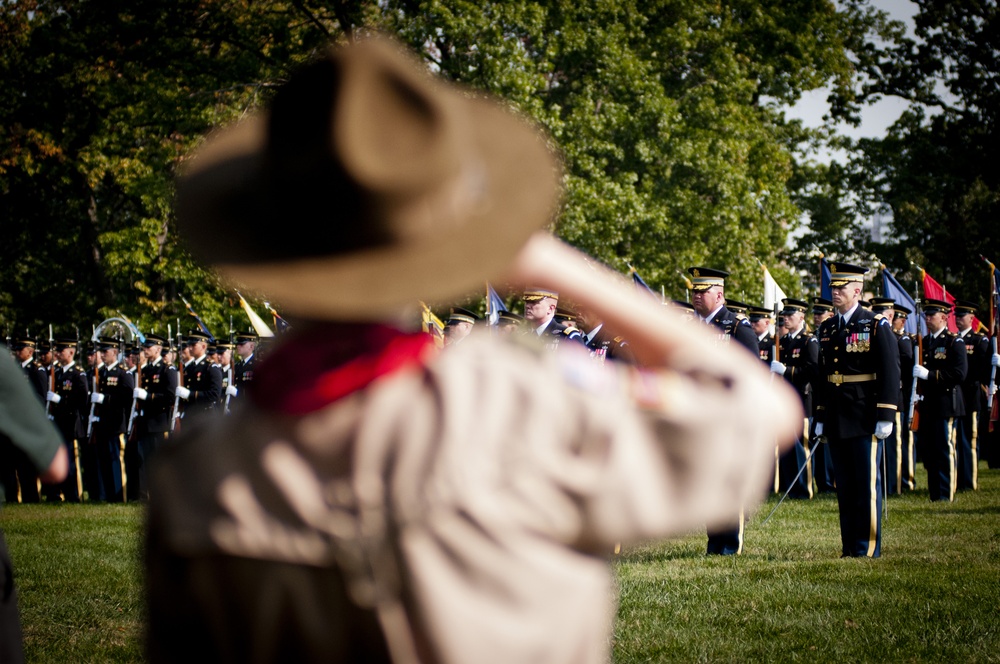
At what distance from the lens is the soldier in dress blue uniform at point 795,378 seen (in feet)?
51.1

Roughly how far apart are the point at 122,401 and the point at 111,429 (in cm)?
52

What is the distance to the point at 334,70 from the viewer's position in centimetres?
159

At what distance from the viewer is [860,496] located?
930cm

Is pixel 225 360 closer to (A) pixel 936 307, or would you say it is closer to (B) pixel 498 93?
(B) pixel 498 93

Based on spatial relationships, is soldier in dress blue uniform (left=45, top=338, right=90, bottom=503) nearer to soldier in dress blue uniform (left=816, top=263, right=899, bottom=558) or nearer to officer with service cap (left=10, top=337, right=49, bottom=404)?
A: officer with service cap (left=10, top=337, right=49, bottom=404)

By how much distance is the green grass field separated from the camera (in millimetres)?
6410

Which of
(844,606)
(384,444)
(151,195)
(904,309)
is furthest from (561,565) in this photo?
(151,195)

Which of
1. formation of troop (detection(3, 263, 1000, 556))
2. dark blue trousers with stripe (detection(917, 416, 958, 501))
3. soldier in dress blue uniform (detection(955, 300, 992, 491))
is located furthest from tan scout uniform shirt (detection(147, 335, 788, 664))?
soldier in dress blue uniform (detection(955, 300, 992, 491))

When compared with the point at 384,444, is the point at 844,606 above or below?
below

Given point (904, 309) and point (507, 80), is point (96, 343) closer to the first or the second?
point (507, 80)

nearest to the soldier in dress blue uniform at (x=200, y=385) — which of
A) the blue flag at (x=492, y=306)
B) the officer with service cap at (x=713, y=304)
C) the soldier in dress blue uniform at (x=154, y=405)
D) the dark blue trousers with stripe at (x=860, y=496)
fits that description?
the soldier in dress blue uniform at (x=154, y=405)

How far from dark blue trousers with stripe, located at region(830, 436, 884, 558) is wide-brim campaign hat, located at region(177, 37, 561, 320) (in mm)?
8297

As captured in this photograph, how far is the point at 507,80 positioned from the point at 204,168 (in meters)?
23.5

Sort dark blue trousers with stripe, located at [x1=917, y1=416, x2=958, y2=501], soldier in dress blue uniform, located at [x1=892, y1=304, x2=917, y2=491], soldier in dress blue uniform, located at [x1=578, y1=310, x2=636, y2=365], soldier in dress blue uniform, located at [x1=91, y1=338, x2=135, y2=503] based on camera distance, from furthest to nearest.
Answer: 1. soldier in dress blue uniform, located at [x1=91, y1=338, x2=135, y2=503]
2. soldier in dress blue uniform, located at [x1=892, y1=304, x2=917, y2=491]
3. dark blue trousers with stripe, located at [x1=917, y1=416, x2=958, y2=501]
4. soldier in dress blue uniform, located at [x1=578, y1=310, x2=636, y2=365]
